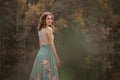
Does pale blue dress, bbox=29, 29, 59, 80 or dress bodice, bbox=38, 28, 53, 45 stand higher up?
dress bodice, bbox=38, 28, 53, 45

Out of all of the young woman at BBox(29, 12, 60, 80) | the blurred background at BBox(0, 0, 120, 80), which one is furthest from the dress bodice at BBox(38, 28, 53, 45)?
the blurred background at BBox(0, 0, 120, 80)

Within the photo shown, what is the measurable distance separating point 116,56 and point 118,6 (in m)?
1.40

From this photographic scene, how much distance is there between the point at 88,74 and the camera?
10.4 metres

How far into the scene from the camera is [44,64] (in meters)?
5.44

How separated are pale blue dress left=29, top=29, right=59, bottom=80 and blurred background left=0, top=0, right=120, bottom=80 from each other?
14.7 ft

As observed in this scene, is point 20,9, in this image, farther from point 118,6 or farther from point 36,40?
point 118,6

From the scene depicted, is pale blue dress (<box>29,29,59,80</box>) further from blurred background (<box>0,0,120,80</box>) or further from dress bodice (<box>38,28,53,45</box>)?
blurred background (<box>0,0,120,80</box>)

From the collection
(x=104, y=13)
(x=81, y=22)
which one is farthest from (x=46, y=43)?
(x=104, y=13)

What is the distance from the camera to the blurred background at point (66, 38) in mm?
10094

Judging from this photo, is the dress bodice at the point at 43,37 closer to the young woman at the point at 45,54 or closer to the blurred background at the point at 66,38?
the young woman at the point at 45,54

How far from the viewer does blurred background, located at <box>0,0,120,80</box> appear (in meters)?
10.1

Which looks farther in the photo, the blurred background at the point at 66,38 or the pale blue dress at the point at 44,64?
the blurred background at the point at 66,38

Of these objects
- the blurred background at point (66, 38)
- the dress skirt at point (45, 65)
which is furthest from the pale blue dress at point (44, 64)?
the blurred background at point (66, 38)

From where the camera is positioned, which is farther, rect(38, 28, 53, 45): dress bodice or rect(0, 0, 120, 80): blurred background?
rect(0, 0, 120, 80): blurred background
